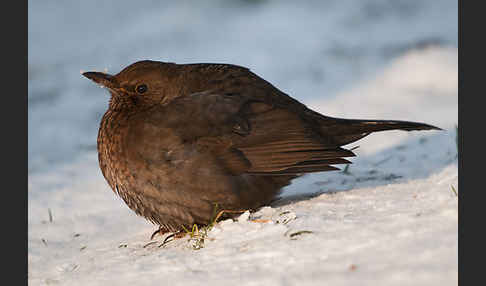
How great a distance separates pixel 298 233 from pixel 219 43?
7250 mm

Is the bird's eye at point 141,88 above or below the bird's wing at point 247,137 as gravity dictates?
above

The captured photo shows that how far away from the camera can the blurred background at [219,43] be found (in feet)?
28.1

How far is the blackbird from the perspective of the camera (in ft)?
12.3

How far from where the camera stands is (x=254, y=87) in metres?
4.12

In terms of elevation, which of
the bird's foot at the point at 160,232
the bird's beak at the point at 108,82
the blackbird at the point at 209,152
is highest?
the bird's beak at the point at 108,82

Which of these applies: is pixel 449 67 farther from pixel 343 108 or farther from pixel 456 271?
pixel 456 271

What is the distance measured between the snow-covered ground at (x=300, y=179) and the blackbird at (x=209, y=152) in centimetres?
17

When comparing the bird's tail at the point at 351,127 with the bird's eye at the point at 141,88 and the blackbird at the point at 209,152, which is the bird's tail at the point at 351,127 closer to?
the blackbird at the point at 209,152

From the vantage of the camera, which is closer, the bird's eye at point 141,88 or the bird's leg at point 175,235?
the bird's leg at point 175,235

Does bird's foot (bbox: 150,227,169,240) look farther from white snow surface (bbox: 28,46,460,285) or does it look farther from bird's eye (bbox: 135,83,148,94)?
bird's eye (bbox: 135,83,148,94)

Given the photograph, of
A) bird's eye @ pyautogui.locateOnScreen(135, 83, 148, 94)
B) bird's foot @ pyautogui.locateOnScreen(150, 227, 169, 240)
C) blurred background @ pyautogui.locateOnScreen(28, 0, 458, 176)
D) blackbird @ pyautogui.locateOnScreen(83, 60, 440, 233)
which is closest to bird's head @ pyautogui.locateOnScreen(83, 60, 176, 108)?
bird's eye @ pyautogui.locateOnScreen(135, 83, 148, 94)

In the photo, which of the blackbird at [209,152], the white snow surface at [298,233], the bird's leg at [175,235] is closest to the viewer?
the white snow surface at [298,233]

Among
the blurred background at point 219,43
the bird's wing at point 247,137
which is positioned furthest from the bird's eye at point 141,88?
the blurred background at point 219,43

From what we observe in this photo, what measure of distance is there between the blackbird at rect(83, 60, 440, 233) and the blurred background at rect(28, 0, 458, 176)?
11.3 ft
